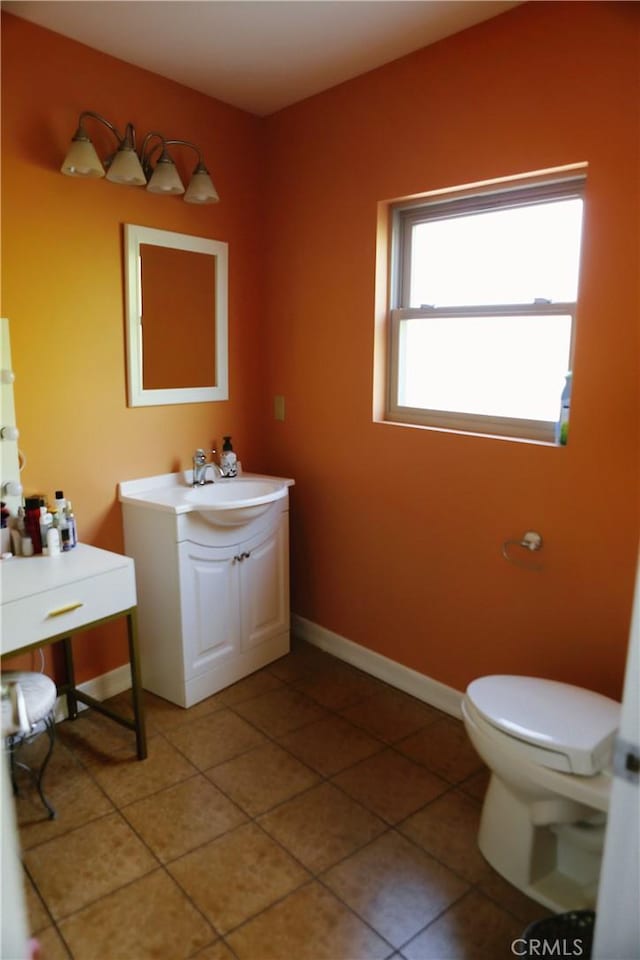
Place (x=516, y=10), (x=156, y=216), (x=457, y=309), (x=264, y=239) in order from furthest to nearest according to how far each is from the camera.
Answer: (x=264, y=239) → (x=156, y=216) → (x=457, y=309) → (x=516, y=10)

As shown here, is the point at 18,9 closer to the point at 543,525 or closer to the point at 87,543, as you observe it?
Answer: the point at 87,543

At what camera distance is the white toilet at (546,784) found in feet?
5.24

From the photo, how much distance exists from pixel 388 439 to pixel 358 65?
4.72 feet

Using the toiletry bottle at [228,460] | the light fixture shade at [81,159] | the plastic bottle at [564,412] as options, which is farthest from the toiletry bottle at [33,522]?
the plastic bottle at [564,412]

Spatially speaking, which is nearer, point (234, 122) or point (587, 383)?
point (587, 383)

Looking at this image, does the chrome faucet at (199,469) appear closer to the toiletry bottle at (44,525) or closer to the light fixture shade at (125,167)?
the toiletry bottle at (44,525)

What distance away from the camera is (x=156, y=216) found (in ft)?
8.62

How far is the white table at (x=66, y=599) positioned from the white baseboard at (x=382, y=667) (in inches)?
40.3

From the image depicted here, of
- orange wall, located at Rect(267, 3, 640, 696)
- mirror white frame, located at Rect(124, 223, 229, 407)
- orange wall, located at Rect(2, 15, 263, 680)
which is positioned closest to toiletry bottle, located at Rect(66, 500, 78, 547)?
orange wall, located at Rect(2, 15, 263, 680)

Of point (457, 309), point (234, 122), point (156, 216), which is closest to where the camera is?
point (457, 309)

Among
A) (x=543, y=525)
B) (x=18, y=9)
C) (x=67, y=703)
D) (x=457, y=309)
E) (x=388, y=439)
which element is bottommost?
(x=67, y=703)

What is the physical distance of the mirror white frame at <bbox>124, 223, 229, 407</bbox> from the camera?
2.56 meters

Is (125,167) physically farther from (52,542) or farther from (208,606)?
(208,606)

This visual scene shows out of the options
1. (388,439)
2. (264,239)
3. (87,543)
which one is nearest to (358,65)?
(264,239)
